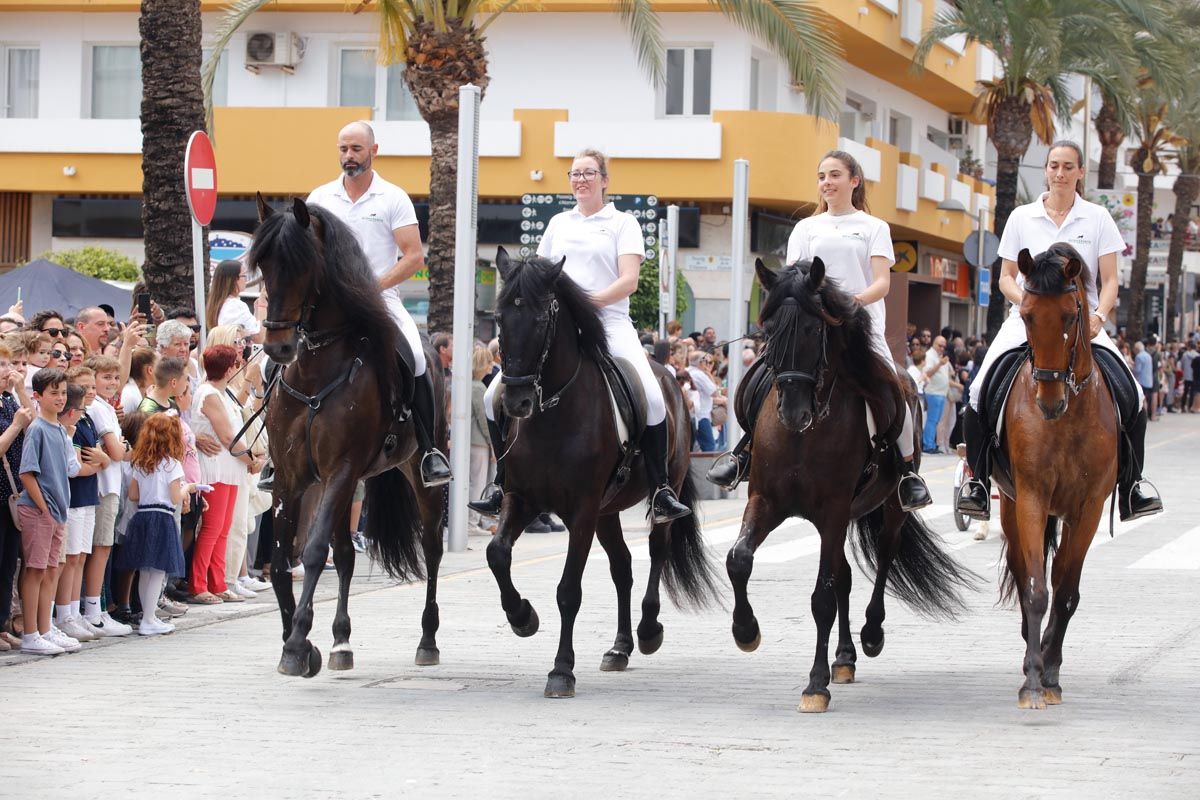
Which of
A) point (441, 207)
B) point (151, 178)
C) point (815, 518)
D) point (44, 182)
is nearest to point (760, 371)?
point (815, 518)

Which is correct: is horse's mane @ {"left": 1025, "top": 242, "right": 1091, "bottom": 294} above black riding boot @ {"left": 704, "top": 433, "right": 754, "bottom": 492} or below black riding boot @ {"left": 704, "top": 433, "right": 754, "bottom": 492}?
above

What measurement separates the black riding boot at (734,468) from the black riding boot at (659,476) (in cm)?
32

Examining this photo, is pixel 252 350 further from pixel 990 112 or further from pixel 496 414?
pixel 990 112

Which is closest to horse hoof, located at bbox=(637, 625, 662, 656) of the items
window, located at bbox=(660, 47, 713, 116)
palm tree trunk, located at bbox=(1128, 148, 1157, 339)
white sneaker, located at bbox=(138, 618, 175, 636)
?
white sneaker, located at bbox=(138, 618, 175, 636)

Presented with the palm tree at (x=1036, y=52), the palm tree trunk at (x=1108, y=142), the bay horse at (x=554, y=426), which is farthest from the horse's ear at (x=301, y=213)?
the palm tree trunk at (x=1108, y=142)

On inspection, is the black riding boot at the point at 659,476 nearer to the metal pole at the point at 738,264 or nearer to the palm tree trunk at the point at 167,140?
the palm tree trunk at the point at 167,140

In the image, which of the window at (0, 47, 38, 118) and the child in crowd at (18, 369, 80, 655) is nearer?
the child in crowd at (18, 369, 80, 655)

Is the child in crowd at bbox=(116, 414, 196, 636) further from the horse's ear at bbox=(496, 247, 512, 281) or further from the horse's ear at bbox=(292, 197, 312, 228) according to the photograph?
the horse's ear at bbox=(496, 247, 512, 281)

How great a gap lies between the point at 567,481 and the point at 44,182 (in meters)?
31.3

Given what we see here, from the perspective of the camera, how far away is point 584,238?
32.7 feet

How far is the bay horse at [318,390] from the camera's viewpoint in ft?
29.7

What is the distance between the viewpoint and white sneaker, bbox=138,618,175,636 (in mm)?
11281

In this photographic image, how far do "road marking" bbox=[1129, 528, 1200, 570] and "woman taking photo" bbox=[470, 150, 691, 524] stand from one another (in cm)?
722

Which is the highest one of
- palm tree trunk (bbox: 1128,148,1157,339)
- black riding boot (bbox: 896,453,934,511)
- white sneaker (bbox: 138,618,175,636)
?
palm tree trunk (bbox: 1128,148,1157,339)
